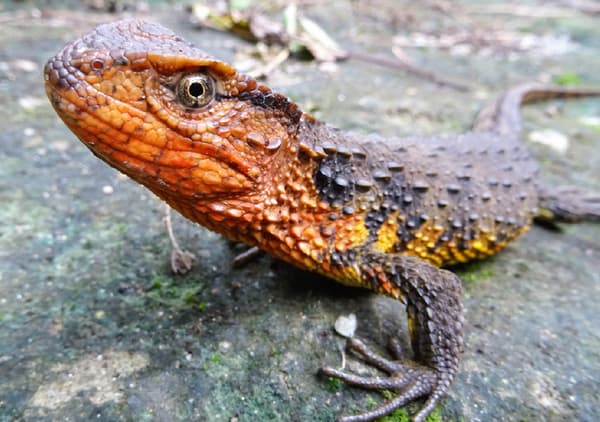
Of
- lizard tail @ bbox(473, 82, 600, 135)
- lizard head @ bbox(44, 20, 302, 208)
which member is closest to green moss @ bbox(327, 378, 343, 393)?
lizard head @ bbox(44, 20, 302, 208)

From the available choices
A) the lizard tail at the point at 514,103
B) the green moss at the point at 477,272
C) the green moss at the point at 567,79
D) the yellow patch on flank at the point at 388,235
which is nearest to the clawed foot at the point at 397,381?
the yellow patch on flank at the point at 388,235

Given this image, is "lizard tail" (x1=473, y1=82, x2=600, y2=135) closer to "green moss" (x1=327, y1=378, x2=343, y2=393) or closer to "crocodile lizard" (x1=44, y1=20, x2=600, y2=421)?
"crocodile lizard" (x1=44, y1=20, x2=600, y2=421)

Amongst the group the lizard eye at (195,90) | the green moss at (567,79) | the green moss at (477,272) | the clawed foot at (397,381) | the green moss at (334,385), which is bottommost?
the green moss at (334,385)

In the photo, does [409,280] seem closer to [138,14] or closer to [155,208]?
[155,208]

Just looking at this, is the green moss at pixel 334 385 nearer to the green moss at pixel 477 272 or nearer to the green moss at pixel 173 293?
the green moss at pixel 173 293

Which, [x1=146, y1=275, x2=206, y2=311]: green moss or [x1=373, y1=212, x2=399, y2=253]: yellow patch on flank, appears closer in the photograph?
[x1=146, y1=275, x2=206, y2=311]: green moss

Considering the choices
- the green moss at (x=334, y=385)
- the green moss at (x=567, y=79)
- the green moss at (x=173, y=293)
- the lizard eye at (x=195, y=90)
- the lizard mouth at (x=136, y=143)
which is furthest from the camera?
the green moss at (x=567, y=79)

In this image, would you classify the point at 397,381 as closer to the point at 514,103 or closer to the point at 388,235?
the point at 388,235
